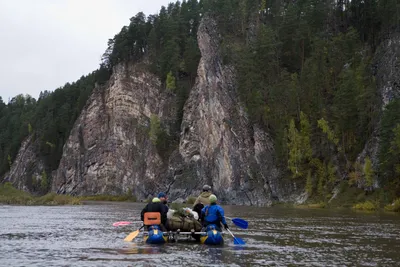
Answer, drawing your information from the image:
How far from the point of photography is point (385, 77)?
209 ft

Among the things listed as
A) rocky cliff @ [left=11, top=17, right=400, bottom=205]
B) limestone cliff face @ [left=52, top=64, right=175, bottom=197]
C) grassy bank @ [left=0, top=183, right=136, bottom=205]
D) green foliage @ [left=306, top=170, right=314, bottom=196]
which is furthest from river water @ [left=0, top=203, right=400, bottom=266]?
limestone cliff face @ [left=52, top=64, right=175, bottom=197]

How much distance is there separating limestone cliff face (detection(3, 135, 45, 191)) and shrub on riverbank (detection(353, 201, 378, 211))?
105930 millimetres

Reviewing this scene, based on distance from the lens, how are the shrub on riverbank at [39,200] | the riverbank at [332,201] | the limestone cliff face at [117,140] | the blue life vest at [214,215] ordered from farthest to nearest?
the limestone cliff face at [117,140], the shrub on riverbank at [39,200], the riverbank at [332,201], the blue life vest at [214,215]

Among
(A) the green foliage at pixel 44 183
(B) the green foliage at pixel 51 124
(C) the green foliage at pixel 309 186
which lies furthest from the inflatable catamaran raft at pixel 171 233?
(A) the green foliage at pixel 44 183

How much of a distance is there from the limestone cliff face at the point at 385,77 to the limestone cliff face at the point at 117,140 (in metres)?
49.1

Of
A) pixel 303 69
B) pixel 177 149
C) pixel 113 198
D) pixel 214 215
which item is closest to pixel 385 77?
pixel 303 69

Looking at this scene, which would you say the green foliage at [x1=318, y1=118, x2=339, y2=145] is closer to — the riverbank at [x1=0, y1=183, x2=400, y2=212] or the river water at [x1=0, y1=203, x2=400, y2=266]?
the riverbank at [x1=0, y1=183, x2=400, y2=212]

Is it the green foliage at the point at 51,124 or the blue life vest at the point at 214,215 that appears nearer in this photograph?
the blue life vest at the point at 214,215

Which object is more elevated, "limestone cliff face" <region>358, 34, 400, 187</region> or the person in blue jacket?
"limestone cliff face" <region>358, 34, 400, 187</region>

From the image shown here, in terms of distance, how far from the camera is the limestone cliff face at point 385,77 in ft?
195

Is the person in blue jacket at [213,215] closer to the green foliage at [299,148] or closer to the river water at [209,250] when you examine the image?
the river water at [209,250]

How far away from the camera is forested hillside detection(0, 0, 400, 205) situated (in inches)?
2461

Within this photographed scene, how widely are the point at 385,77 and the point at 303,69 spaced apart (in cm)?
1639

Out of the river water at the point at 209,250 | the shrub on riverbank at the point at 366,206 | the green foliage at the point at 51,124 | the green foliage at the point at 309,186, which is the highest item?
the green foliage at the point at 51,124
